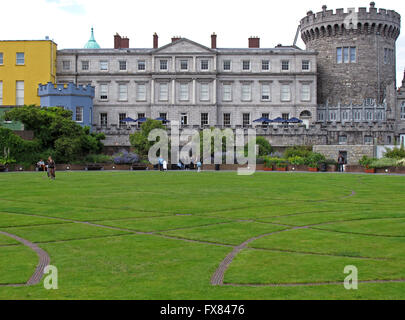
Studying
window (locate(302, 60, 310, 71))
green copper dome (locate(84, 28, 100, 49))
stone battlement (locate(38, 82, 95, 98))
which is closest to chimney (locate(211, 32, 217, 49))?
window (locate(302, 60, 310, 71))

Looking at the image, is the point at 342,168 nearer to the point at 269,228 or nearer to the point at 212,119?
the point at 212,119

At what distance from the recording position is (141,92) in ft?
275

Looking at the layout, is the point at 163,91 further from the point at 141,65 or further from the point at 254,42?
the point at 254,42

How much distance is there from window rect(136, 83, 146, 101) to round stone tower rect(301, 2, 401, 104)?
84.3 ft

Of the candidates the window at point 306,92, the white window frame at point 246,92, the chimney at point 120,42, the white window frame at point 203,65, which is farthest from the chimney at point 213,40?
the window at point 306,92

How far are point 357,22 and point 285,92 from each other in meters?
14.8

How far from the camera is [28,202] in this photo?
71.1 feet

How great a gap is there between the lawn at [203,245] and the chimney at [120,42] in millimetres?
66449

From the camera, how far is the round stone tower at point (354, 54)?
85.8 m

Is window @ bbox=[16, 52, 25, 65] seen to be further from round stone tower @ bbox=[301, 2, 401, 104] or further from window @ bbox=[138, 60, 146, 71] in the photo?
round stone tower @ bbox=[301, 2, 401, 104]

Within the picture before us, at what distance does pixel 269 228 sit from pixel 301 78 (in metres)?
70.1

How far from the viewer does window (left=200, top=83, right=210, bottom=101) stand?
83.2 meters
